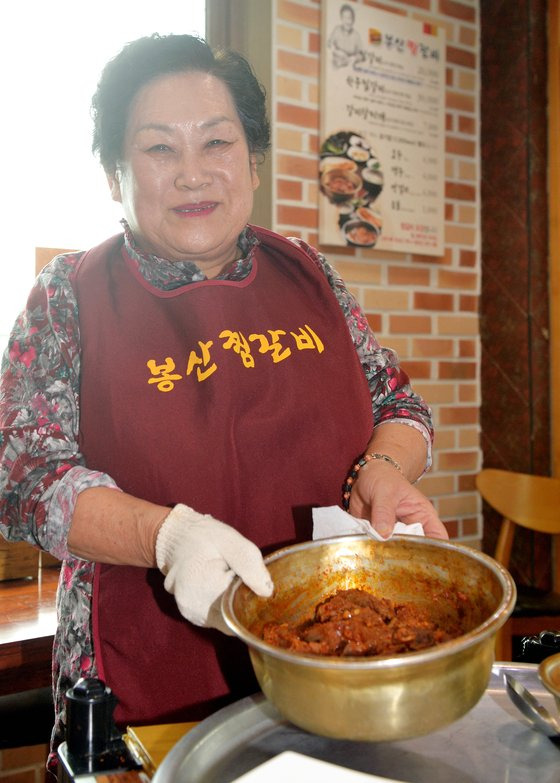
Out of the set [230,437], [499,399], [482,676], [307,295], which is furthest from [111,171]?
[499,399]

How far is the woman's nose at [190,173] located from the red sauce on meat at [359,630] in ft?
2.29

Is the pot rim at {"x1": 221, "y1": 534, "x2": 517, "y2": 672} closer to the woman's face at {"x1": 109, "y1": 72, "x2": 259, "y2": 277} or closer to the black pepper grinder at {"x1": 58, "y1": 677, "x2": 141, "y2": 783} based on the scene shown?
the black pepper grinder at {"x1": 58, "y1": 677, "x2": 141, "y2": 783}

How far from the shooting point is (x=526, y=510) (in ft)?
7.45

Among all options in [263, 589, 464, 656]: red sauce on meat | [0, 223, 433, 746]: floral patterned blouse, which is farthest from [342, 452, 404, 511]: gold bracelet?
[263, 589, 464, 656]: red sauce on meat

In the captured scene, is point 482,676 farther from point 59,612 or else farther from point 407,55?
point 407,55

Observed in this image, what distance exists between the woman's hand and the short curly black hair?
649 mm

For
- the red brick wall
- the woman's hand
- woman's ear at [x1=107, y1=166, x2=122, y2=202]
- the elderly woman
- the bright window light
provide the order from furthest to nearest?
the red brick wall → the bright window light → woman's ear at [x1=107, y1=166, x2=122, y2=202] → the elderly woman → the woman's hand

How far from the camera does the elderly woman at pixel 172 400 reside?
1.08 metres

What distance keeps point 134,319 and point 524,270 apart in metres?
1.60

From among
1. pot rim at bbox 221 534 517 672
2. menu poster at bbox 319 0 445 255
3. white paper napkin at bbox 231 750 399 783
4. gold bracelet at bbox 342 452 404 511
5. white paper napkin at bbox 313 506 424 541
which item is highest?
menu poster at bbox 319 0 445 255

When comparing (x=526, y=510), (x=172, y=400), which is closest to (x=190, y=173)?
(x=172, y=400)

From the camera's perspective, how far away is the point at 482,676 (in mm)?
665

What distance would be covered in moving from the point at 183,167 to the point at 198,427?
423mm

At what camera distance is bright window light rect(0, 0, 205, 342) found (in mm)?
2059
